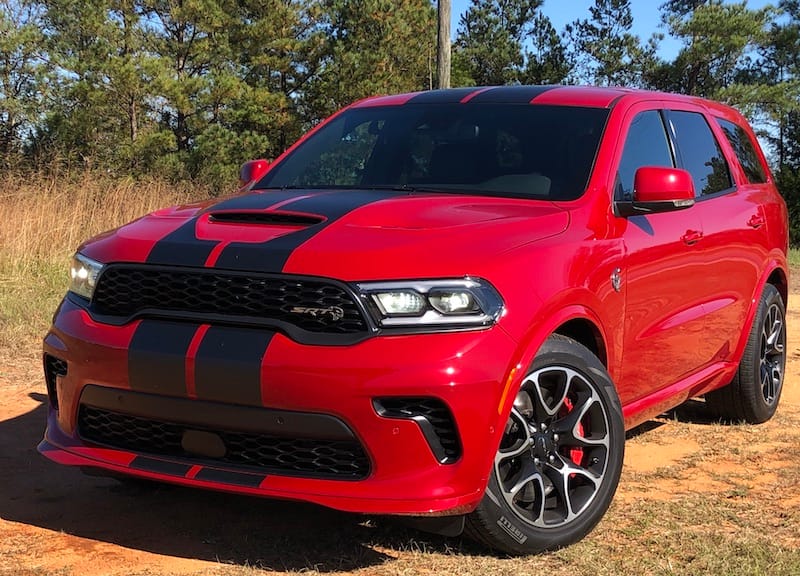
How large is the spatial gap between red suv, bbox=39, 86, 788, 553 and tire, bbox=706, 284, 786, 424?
122cm

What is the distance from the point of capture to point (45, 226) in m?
11.3

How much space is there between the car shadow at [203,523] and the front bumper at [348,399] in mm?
440

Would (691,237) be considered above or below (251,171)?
below

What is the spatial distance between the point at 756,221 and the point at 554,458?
255cm

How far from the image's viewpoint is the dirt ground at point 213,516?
132 inches

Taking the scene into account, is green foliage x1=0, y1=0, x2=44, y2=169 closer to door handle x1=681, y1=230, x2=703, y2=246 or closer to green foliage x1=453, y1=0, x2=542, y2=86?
green foliage x1=453, y1=0, x2=542, y2=86

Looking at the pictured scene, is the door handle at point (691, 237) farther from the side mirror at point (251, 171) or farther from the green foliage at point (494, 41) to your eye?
the green foliage at point (494, 41)

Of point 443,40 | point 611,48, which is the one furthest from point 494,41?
point 443,40

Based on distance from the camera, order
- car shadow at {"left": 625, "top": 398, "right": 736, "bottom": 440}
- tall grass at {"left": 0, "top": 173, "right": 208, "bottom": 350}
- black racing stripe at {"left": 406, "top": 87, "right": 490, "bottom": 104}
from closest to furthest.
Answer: black racing stripe at {"left": 406, "top": 87, "right": 490, "bottom": 104} → car shadow at {"left": 625, "top": 398, "right": 736, "bottom": 440} → tall grass at {"left": 0, "top": 173, "right": 208, "bottom": 350}

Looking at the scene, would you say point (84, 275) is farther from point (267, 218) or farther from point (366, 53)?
point (366, 53)

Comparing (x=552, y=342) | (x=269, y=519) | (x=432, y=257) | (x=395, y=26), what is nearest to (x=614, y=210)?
(x=552, y=342)

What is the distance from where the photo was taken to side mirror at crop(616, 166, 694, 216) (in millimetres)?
3922

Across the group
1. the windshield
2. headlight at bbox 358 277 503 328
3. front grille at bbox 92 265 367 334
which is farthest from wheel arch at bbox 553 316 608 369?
front grille at bbox 92 265 367 334

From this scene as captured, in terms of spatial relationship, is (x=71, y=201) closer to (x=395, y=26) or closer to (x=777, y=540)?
(x=777, y=540)
